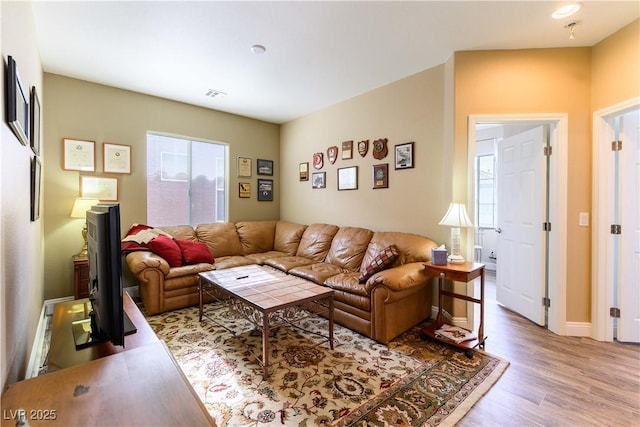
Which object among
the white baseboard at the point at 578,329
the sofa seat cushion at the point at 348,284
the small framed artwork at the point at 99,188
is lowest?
the white baseboard at the point at 578,329

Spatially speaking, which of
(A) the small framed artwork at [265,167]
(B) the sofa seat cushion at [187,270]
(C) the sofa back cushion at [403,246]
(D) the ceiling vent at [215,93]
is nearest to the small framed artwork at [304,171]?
(A) the small framed artwork at [265,167]

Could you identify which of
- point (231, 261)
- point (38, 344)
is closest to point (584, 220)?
point (231, 261)

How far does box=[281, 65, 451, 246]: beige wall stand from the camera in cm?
316

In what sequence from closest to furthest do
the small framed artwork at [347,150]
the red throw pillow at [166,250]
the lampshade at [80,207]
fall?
1. the lampshade at [80,207]
2. the red throw pillow at [166,250]
3. the small framed artwork at [347,150]

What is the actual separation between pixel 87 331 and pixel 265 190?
3858 millimetres

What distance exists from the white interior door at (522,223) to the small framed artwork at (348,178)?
1.84 m

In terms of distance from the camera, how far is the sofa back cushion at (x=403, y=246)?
3021 millimetres

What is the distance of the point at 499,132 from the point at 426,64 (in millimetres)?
3188

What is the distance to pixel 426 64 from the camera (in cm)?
308

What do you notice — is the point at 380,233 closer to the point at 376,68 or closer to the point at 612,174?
the point at 376,68

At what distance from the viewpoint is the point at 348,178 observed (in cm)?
414

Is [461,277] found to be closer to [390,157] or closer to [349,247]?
[349,247]

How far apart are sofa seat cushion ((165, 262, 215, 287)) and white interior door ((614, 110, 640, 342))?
167 inches

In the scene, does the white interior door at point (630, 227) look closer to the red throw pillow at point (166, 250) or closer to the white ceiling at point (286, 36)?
the white ceiling at point (286, 36)
